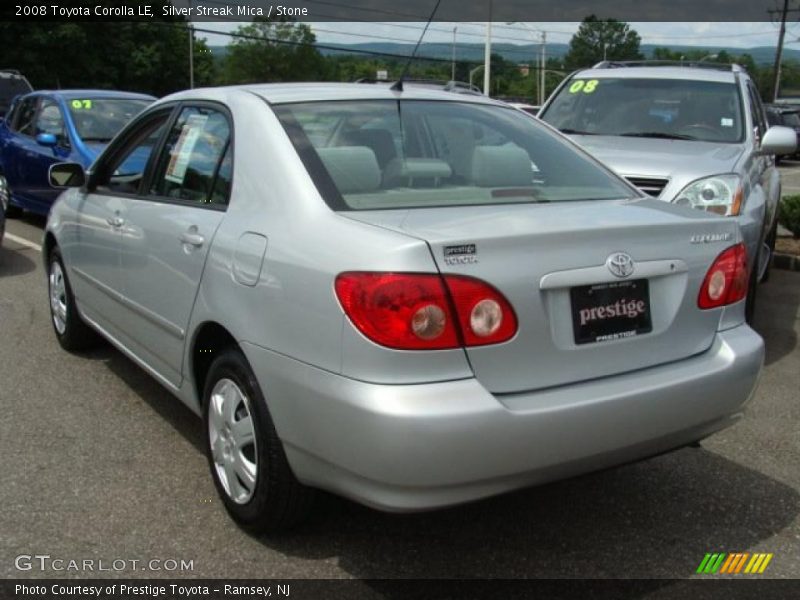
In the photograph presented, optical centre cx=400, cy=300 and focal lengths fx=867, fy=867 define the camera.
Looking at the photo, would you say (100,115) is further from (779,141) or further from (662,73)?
(779,141)

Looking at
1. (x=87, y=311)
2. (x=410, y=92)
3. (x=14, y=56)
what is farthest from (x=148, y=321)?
(x=14, y=56)

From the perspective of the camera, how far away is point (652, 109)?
6938 millimetres

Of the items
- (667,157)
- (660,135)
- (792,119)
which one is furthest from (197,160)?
(792,119)

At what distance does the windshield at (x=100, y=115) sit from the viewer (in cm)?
981

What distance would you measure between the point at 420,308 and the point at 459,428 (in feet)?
1.16

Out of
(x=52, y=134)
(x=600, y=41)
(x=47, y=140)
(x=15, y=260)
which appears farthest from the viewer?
(x=600, y=41)

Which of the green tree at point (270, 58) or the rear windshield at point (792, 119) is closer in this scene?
the rear windshield at point (792, 119)

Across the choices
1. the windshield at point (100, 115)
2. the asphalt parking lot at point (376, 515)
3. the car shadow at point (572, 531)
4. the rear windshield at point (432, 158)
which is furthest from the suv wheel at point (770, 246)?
the windshield at point (100, 115)

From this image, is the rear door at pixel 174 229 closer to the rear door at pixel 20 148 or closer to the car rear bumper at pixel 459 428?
the car rear bumper at pixel 459 428

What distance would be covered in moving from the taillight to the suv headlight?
3.22 meters

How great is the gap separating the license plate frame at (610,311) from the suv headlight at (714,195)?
2747 millimetres

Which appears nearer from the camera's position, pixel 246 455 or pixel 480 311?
pixel 480 311

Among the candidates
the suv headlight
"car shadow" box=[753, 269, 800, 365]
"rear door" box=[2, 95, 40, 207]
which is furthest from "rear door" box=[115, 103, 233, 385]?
"rear door" box=[2, 95, 40, 207]

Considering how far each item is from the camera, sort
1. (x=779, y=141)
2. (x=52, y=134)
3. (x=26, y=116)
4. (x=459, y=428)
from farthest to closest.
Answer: (x=26, y=116), (x=52, y=134), (x=779, y=141), (x=459, y=428)
